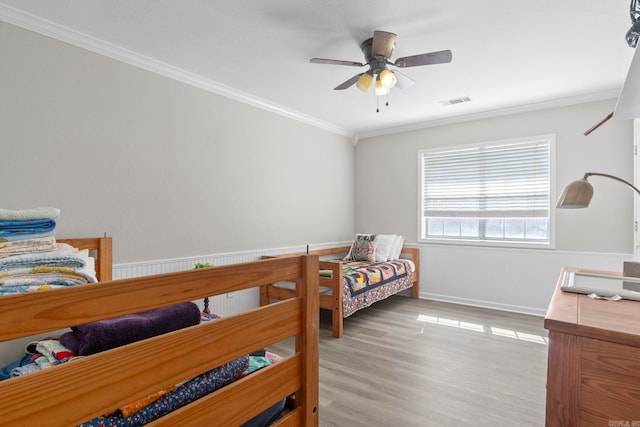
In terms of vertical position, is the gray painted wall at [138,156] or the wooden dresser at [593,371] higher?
the gray painted wall at [138,156]

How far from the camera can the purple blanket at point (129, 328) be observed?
906mm

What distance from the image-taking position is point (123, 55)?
255cm

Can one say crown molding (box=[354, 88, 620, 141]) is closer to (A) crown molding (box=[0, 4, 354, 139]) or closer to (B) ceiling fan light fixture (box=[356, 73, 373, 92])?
A: (A) crown molding (box=[0, 4, 354, 139])

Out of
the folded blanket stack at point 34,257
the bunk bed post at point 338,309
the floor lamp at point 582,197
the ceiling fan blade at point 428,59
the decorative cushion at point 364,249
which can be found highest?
the ceiling fan blade at point 428,59

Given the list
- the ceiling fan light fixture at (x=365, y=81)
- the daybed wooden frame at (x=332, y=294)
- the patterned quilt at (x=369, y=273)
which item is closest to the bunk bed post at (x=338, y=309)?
the daybed wooden frame at (x=332, y=294)

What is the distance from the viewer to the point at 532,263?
3.89 meters

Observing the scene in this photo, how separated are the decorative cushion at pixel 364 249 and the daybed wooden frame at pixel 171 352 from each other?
3.24 m

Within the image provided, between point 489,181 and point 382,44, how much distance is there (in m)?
2.69

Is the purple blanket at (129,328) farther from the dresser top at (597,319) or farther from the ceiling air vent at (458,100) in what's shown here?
the ceiling air vent at (458,100)

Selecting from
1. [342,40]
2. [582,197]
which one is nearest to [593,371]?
[582,197]

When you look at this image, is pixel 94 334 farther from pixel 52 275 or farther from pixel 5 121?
pixel 5 121

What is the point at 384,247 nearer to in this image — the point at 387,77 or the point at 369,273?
the point at 369,273

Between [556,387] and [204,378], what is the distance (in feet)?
3.59

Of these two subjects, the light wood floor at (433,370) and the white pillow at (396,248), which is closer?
the light wood floor at (433,370)
